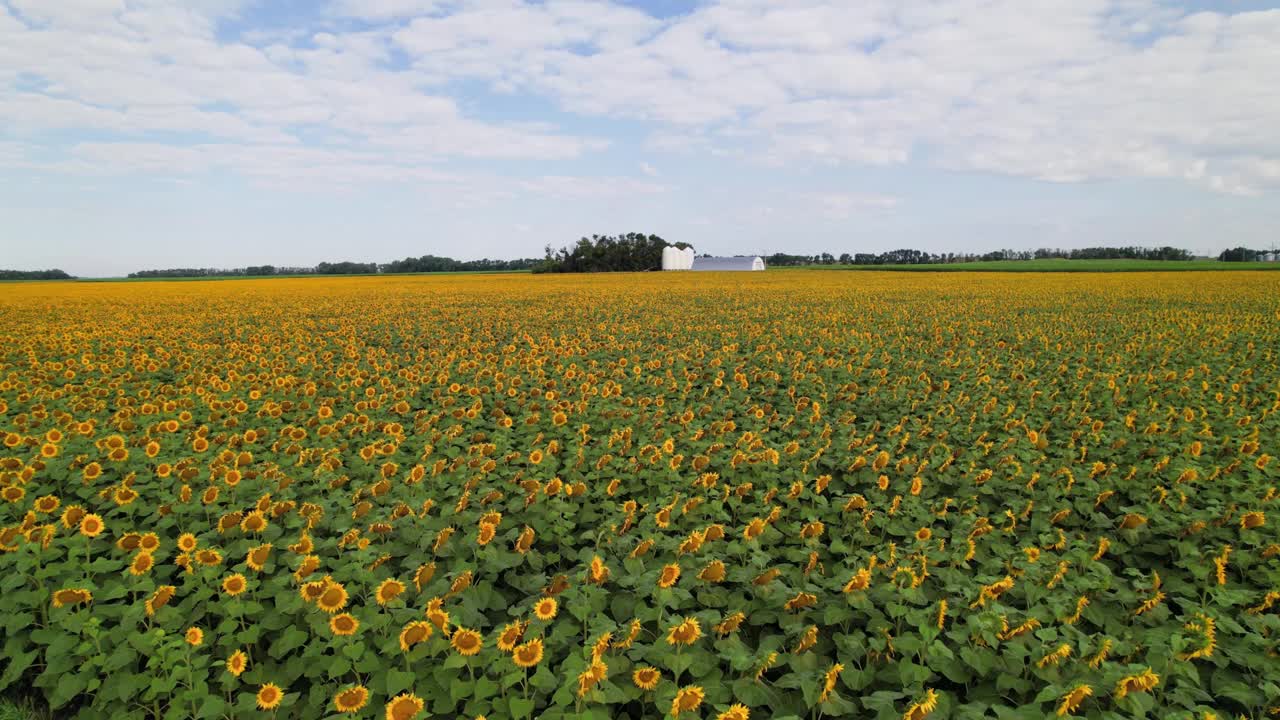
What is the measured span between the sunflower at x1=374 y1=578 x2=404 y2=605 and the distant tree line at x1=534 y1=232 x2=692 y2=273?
8754 cm

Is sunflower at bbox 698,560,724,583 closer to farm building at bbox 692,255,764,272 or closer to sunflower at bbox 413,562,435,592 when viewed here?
sunflower at bbox 413,562,435,592

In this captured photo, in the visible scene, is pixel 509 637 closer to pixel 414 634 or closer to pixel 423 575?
pixel 414 634

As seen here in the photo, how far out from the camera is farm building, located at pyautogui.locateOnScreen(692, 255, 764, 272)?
10169cm

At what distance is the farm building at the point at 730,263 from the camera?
102 m

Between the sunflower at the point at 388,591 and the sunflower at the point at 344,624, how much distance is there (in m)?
0.16

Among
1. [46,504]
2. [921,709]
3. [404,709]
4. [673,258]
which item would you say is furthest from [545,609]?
[673,258]

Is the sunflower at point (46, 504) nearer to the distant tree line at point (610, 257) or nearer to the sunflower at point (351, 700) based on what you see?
the sunflower at point (351, 700)

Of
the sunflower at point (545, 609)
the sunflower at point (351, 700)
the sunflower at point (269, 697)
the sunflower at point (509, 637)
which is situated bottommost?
the sunflower at point (269, 697)

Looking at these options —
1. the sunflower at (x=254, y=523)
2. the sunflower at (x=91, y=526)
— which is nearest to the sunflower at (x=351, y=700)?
the sunflower at (x=254, y=523)

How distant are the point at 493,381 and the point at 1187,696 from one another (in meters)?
8.10

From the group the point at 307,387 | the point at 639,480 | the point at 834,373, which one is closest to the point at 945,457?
the point at 639,480

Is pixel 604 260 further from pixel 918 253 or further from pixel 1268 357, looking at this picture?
pixel 1268 357

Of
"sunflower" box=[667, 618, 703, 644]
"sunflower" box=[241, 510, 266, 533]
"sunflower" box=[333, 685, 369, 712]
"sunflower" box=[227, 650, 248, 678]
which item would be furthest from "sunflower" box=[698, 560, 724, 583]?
"sunflower" box=[241, 510, 266, 533]

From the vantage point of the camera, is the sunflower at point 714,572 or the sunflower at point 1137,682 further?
the sunflower at point 714,572
